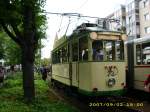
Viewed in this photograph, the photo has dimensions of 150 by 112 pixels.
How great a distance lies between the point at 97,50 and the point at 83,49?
2.44 ft

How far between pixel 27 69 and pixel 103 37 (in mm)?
3919

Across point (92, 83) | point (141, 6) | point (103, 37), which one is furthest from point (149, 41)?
point (141, 6)

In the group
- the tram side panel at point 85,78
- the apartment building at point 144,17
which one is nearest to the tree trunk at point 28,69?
the tram side panel at point 85,78

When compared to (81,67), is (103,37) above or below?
above

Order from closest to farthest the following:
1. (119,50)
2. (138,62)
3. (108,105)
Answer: (119,50), (108,105), (138,62)

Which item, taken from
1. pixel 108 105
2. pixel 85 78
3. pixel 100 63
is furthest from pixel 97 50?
pixel 108 105

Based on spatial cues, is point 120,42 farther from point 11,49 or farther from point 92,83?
point 11,49

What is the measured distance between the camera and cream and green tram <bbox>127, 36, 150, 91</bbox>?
15.8 meters

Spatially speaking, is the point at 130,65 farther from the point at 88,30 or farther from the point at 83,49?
the point at 88,30

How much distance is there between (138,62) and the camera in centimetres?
1659

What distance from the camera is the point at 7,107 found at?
12.9 metres

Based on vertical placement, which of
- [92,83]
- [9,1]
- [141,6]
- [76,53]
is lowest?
[92,83]

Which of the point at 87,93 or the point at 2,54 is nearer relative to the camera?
the point at 87,93

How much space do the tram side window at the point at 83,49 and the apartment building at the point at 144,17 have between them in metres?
50.7
